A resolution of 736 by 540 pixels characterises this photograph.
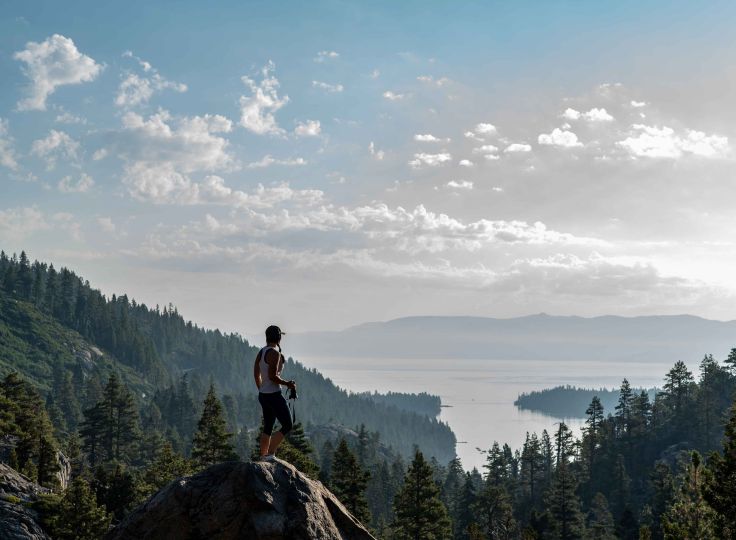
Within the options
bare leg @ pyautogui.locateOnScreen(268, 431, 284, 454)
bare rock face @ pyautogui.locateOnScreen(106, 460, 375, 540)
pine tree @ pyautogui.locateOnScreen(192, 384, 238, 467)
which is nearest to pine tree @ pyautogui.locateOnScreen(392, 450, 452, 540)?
pine tree @ pyautogui.locateOnScreen(192, 384, 238, 467)

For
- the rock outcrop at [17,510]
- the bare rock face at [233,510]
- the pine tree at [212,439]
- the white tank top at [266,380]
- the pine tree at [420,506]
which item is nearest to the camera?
the bare rock face at [233,510]

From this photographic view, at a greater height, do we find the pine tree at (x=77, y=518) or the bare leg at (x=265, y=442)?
the bare leg at (x=265, y=442)

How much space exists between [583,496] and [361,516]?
242 feet

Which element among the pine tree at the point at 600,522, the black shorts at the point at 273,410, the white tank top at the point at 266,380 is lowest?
the pine tree at the point at 600,522

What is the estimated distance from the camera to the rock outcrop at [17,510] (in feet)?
116

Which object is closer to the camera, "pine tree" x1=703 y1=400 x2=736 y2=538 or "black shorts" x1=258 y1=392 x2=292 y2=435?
"black shorts" x1=258 y1=392 x2=292 y2=435

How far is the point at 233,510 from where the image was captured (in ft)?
35.9

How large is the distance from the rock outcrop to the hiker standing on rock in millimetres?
30087

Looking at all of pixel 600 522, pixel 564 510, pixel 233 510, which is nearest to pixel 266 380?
pixel 233 510

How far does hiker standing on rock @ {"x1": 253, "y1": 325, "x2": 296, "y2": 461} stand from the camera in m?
13.1

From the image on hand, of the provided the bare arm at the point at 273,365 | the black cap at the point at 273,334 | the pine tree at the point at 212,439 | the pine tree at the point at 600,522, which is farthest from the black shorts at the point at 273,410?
the pine tree at the point at 600,522

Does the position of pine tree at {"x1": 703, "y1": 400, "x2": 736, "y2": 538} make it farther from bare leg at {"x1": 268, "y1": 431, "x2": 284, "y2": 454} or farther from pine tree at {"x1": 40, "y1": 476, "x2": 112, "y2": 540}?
pine tree at {"x1": 40, "y1": 476, "x2": 112, "y2": 540}

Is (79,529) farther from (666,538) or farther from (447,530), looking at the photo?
(666,538)

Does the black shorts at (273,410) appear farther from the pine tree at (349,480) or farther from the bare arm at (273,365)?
the pine tree at (349,480)
